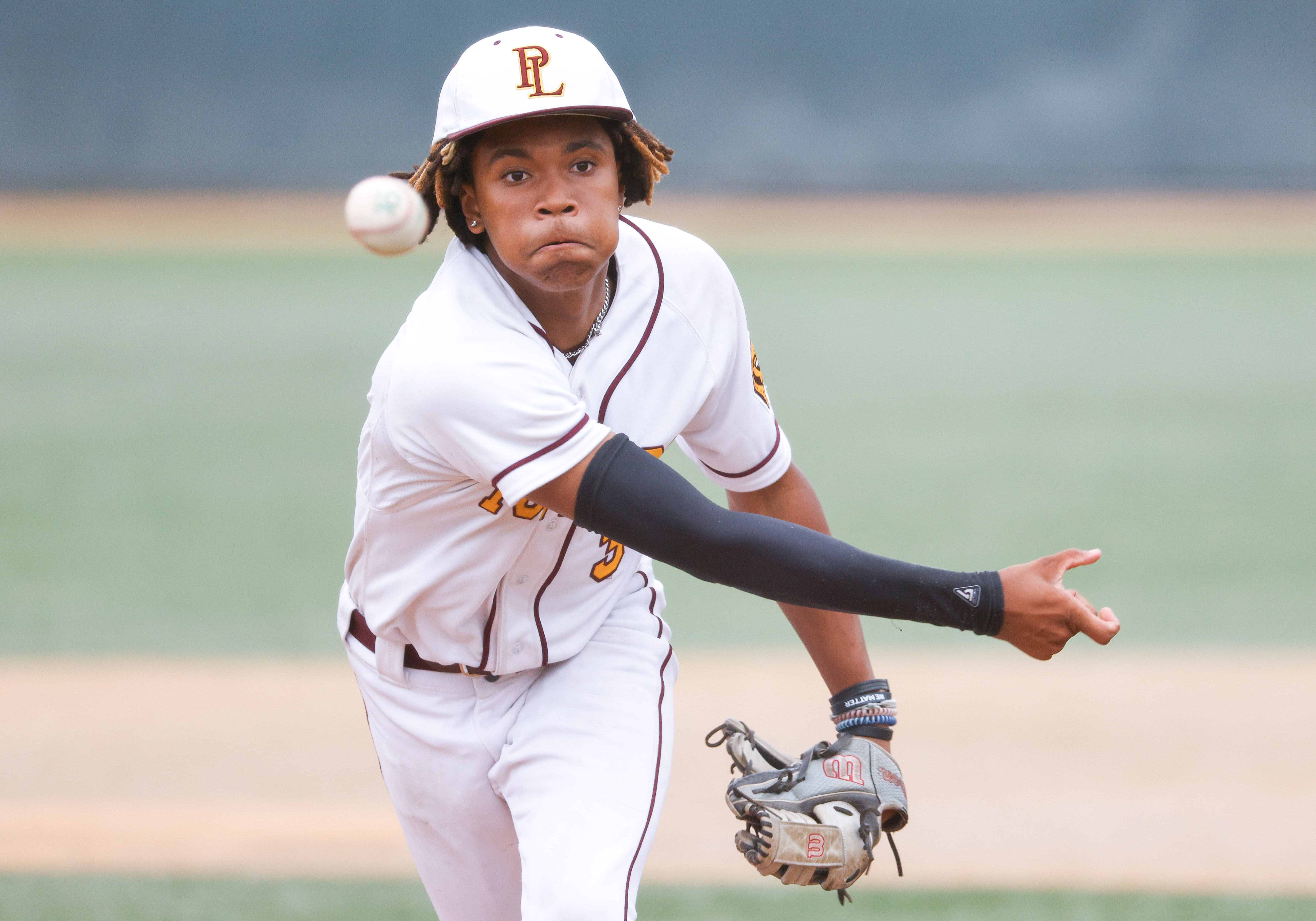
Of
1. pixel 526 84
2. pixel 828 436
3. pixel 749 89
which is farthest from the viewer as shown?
pixel 749 89

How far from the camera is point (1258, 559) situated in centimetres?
711

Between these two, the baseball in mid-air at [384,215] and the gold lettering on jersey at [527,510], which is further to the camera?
the gold lettering on jersey at [527,510]

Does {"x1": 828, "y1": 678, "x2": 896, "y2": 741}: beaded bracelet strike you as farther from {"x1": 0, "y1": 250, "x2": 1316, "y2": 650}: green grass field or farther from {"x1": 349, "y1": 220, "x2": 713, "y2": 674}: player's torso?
{"x1": 0, "y1": 250, "x2": 1316, "y2": 650}: green grass field

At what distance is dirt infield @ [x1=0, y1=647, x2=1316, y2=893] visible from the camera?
3881 millimetres

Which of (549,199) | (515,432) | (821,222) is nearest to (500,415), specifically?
(515,432)

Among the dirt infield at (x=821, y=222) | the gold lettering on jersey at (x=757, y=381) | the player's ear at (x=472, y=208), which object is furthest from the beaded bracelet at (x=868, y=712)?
the dirt infield at (x=821, y=222)

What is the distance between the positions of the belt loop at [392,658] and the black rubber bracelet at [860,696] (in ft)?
2.67

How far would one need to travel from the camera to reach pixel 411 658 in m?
2.45

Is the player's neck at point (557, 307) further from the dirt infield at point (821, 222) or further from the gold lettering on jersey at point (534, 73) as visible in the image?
the dirt infield at point (821, 222)

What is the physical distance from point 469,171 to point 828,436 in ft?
26.6

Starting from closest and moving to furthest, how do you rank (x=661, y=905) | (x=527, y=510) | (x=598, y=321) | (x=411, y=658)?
(x=527, y=510)
(x=598, y=321)
(x=411, y=658)
(x=661, y=905)

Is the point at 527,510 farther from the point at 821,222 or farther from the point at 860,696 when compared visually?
the point at 821,222

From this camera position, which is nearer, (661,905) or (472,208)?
(472,208)

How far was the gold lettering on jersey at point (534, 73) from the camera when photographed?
207cm
